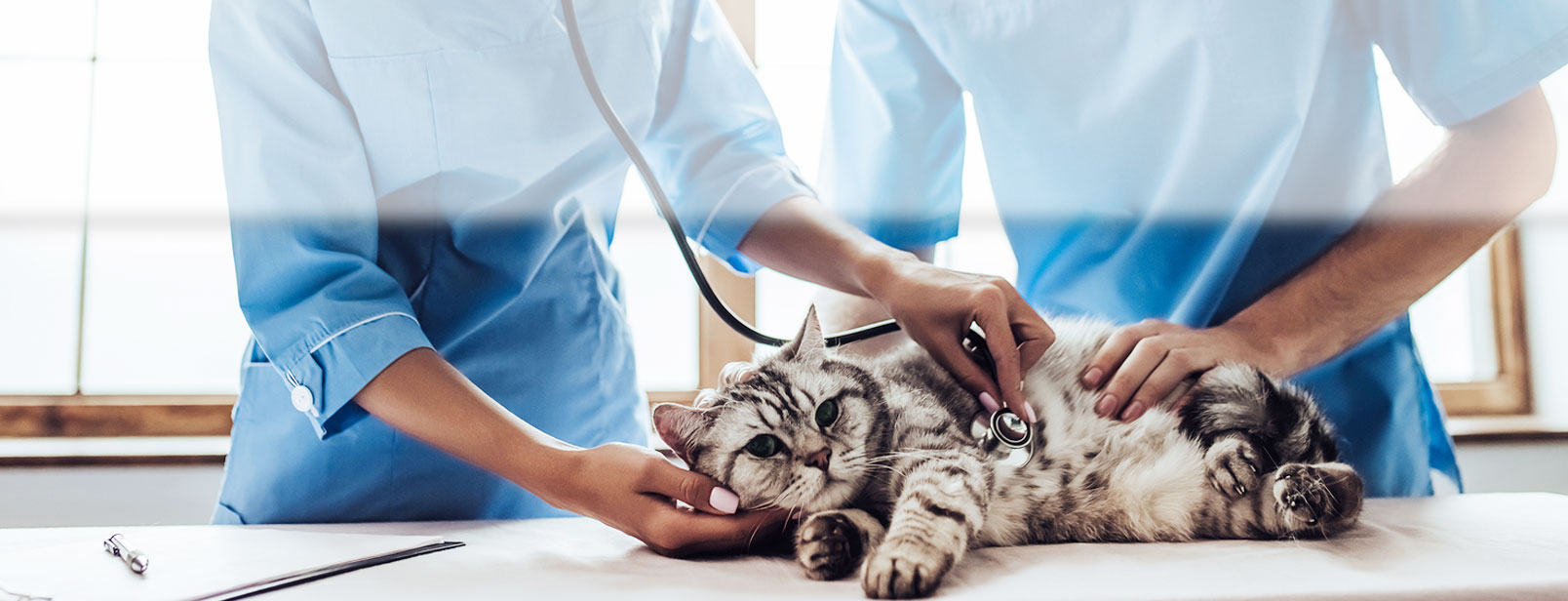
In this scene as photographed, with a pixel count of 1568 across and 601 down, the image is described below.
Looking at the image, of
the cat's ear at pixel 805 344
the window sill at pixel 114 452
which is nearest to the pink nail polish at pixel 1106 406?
the cat's ear at pixel 805 344

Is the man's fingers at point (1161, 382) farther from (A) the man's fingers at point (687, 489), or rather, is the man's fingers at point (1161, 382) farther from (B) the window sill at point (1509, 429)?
(B) the window sill at point (1509, 429)

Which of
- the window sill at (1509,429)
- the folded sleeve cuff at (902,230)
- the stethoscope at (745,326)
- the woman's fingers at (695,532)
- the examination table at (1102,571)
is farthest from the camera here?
the window sill at (1509,429)

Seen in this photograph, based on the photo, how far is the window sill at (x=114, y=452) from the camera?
1.03m

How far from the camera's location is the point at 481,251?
0.74m

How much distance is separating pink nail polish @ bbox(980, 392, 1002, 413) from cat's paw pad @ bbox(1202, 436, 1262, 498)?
16cm

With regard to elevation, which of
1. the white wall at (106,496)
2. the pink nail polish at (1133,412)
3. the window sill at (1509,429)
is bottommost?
the white wall at (106,496)

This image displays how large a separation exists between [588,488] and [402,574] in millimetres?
122

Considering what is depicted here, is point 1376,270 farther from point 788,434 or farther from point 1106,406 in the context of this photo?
point 788,434

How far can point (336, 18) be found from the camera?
617 millimetres

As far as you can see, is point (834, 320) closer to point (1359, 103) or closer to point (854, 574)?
point (854, 574)

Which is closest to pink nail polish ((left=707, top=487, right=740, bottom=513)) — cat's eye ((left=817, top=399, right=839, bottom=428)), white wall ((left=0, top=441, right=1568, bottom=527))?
cat's eye ((left=817, top=399, right=839, bottom=428))

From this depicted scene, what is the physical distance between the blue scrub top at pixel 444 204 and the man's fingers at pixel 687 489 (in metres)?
0.23

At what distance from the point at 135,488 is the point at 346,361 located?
30.9 inches

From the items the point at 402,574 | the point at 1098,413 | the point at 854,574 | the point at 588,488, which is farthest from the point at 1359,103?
the point at 402,574
